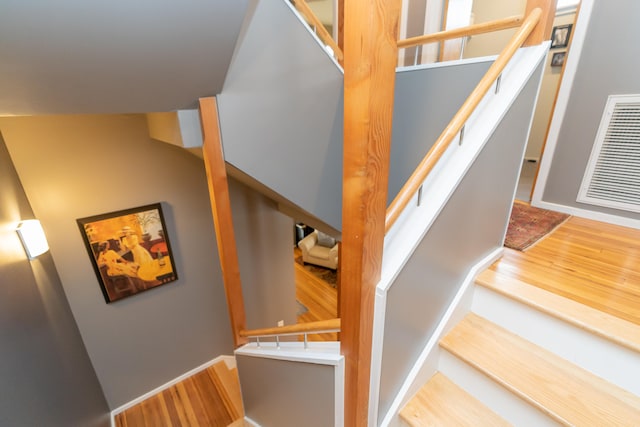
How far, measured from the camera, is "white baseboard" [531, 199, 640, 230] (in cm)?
212

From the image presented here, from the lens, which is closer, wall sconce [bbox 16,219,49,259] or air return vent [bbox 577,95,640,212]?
wall sconce [bbox 16,219,49,259]

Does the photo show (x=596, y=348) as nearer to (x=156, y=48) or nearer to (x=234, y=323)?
(x=234, y=323)

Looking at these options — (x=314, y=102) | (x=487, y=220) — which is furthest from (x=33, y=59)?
(x=487, y=220)

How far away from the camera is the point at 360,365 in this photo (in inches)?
43.1

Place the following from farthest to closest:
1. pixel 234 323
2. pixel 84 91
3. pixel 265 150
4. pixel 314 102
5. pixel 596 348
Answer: pixel 234 323
pixel 314 102
pixel 265 150
pixel 84 91
pixel 596 348

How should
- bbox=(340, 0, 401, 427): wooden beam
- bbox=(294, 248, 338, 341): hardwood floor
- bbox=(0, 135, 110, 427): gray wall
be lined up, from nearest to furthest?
1. bbox=(340, 0, 401, 427): wooden beam
2. bbox=(0, 135, 110, 427): gray wall
3. bbox=(294, 248, 338, 341): hardwood floor

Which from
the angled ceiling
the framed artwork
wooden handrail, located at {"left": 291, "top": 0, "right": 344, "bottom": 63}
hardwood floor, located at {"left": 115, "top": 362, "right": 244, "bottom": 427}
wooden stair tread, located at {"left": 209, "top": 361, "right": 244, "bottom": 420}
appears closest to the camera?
the angled ceiling

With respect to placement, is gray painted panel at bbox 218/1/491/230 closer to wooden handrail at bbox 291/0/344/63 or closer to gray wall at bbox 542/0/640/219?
wooden handrail at bbox 291/0/344/63

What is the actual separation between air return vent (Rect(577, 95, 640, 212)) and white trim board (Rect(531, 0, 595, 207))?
26cm

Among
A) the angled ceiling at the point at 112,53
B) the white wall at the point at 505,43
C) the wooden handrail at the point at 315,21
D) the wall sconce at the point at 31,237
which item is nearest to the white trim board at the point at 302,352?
the angled ceiling at the point at 112,53

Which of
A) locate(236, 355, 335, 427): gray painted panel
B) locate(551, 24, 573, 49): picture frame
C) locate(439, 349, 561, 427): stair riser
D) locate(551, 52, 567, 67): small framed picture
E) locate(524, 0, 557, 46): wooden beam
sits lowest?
locate(236, 355, 335, 427): gray painted panel

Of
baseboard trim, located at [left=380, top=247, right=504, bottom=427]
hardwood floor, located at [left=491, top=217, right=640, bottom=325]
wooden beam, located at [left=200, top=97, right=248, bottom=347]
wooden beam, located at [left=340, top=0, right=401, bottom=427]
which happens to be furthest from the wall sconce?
hardwood floor, located at [left=491, top=217, right=640, bottom=325]

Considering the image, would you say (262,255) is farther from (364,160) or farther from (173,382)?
(364,160)

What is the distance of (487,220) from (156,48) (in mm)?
1850
